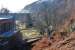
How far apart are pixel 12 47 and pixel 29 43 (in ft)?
16.1

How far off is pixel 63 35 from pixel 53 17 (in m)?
7.86

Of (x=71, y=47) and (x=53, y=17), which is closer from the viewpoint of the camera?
(x=71, y=47)

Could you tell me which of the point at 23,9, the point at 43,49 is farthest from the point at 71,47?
the point at 23,9

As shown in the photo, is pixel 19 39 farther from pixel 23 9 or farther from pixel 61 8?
pixel 23 9

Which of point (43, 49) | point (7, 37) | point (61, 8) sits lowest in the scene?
point (43, 49)

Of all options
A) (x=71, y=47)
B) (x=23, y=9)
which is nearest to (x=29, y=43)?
(x=71, y=47)

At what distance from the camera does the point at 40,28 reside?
94.8 ft

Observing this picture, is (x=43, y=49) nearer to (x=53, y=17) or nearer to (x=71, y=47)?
(x=71, y=47)

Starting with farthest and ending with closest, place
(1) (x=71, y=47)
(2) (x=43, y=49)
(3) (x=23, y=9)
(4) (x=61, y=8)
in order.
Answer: (3) (x=23, y=9) < (4) (x=61, y=8) < (2) (x=43, y=49) < (1) (x=71, y=47)

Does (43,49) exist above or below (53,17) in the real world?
below

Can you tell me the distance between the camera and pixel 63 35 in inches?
838

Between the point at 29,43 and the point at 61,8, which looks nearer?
the point at 29,43

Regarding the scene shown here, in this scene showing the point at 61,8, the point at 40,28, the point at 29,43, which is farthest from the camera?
the point at 61,8

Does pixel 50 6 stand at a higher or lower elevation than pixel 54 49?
higher
